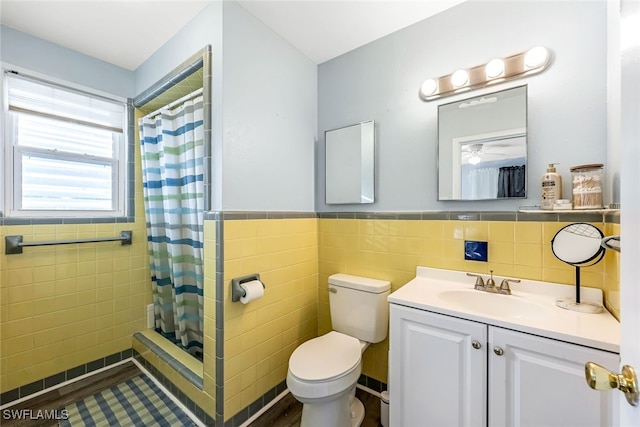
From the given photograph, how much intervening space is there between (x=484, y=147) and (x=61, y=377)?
3082 mm

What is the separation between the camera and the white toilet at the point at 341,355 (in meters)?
1.29

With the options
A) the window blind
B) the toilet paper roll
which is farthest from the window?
the toilet paper roll

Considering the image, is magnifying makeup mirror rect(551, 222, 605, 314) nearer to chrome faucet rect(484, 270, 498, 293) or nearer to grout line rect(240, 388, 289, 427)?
chrome faucet rect(484, 270, 498, 293)

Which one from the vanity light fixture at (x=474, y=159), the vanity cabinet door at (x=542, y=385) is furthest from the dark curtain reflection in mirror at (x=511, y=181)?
the vanity cabinet door at (x=542, y=385)

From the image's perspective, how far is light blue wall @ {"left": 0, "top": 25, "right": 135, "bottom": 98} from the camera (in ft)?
5.33

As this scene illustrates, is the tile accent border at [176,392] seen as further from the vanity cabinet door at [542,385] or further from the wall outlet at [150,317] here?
the vanity cabinet door at [542,385]

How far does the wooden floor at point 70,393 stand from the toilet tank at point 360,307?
5.22 feet

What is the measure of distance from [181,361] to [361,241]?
4.76 feet

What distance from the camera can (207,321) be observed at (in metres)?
1.51

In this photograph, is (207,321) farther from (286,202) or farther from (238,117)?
(238,117)

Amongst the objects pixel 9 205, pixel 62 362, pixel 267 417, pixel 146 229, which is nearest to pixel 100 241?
pixel 146 229

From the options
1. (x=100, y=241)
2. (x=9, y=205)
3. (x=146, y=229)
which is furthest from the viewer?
(x=146, y=229)

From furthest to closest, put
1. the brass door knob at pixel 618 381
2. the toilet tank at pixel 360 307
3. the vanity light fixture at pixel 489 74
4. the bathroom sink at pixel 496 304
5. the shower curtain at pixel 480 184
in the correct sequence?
the toilet tank at pixel 360 307 < the shower curtain at pixel 480 184 < the vanity light fixture at pixel 489 74 < the bathroom sink at pixel 496 304 < the brass door knob at pixel 618 381

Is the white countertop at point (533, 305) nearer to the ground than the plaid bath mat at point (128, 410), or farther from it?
farther from it
